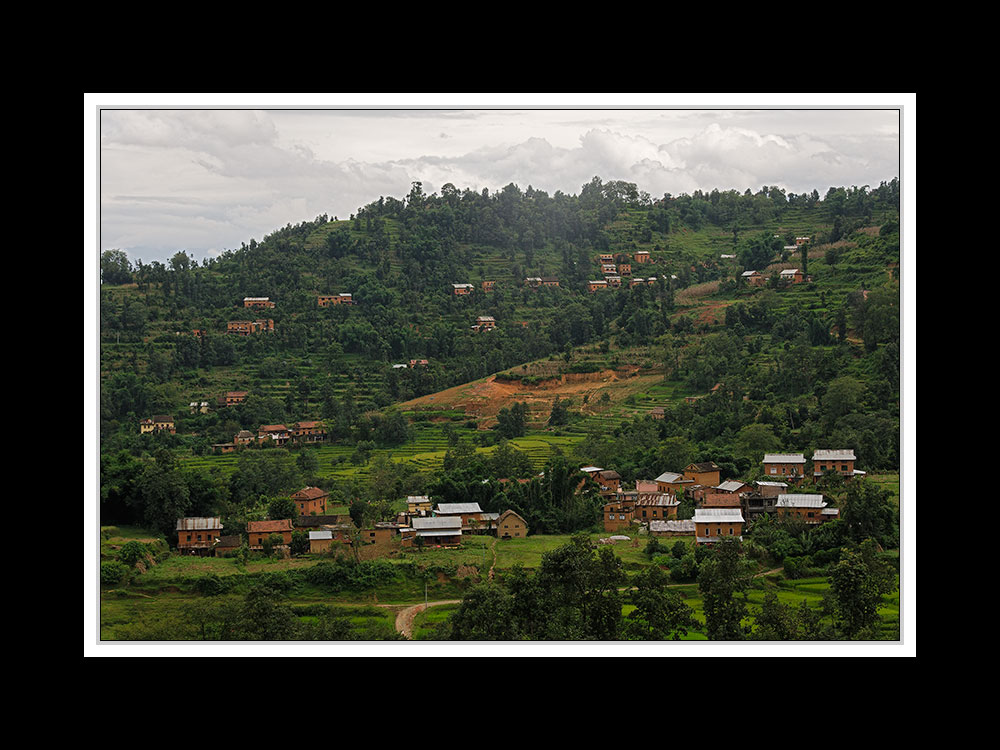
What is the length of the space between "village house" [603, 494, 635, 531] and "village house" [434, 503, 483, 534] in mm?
1164

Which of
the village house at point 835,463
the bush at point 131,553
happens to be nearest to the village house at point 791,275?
the village house at point 835,463

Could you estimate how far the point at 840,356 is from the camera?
10680 mm

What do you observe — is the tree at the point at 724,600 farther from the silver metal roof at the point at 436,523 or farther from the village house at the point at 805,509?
the silver metal roof at the point at 436,523

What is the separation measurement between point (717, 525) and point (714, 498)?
48 cm

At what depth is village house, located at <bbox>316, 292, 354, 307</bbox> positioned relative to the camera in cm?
1245

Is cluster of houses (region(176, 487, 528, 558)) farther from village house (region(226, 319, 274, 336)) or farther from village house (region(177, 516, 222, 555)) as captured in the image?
village house (region(226, 319, 274, 336))

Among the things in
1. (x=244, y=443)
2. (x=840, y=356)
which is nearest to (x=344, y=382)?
(x=244, y=443)

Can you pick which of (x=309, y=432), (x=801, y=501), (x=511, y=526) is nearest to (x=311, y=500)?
(x=309, y=432)

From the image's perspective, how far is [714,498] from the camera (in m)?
9.18

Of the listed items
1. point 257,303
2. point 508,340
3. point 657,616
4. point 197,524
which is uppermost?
point 257,303

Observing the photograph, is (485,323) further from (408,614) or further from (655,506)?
(408,614)

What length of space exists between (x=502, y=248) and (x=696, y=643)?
8.23 m

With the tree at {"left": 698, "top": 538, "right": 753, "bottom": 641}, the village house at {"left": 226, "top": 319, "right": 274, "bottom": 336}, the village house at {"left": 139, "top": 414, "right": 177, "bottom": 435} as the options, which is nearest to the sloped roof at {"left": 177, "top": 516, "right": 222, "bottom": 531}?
the village house at {"left": 139, "top": 414, "right": 177, "bottom": 435}

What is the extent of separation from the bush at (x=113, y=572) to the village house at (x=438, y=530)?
2319 mm
